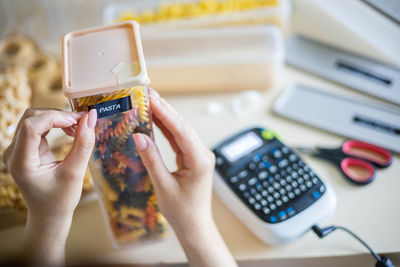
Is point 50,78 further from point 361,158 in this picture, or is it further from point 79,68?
point 361,158

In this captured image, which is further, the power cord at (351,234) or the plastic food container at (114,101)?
the power cord at (351,234)

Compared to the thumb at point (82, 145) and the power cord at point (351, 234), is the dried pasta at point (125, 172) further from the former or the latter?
the power cord at point (351, 234)

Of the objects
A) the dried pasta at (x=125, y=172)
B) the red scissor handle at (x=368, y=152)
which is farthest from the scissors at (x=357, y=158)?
the dried pasta at (x=125, y=172)

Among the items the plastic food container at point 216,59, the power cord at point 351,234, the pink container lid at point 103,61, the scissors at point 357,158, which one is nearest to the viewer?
the pink container lid at point 103,61

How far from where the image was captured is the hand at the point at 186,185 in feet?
1.51

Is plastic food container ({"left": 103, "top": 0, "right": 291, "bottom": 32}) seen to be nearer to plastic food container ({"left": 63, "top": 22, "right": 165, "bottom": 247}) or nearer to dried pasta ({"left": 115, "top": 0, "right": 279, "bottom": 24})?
dried pasta ({"left": 115, "top": 0, "right": 279, "bottom": 24})

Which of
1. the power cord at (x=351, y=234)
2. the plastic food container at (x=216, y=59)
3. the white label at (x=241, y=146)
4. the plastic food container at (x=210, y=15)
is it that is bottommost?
the power cord at (x=351, y=234)

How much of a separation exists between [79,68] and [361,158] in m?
0.48

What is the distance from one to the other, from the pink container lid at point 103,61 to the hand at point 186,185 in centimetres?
6

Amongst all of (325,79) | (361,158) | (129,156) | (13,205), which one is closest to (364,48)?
(325,79)

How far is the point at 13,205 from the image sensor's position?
0.56m

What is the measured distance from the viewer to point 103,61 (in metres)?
0.41

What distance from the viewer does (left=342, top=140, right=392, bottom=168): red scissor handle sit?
0.64 m

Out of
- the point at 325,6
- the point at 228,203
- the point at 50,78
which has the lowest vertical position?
the point at 228,203
